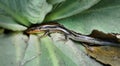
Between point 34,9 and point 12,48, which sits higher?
point 34,9

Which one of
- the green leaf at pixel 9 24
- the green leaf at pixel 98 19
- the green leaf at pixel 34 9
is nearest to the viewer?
the green leaf at pixel 34 9

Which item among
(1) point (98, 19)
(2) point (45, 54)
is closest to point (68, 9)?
(1) point (98, 19)

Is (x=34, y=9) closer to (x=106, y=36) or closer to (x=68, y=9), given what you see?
(x=68, y=9)

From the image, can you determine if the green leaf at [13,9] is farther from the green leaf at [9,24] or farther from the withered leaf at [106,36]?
the withered leaf at [106,36]

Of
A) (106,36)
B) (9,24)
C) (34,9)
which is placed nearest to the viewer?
(34,9)

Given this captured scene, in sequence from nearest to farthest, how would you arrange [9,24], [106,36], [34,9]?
[34,9] → [9,24] → [106,36]

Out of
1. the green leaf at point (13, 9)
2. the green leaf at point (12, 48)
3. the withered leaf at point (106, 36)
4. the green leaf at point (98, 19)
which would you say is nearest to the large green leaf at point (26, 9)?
the green leaf at point (13, 9)

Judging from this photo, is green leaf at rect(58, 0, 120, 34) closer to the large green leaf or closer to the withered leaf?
the withered leaf

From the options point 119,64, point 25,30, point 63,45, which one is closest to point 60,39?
point 63,45
